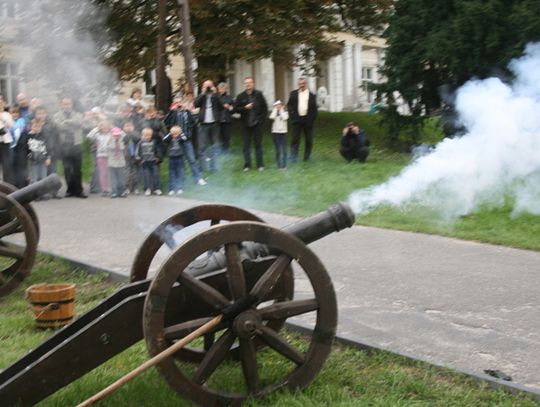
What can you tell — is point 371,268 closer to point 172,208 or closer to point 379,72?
point 172,208

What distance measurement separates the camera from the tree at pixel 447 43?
13047mm

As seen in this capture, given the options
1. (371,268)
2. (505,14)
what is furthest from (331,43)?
(371,268)

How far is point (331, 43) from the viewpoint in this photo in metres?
21.9

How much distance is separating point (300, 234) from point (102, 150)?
31.4 feet

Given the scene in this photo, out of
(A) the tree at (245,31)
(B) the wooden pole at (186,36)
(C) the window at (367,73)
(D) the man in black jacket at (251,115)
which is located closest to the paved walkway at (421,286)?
(D) the man in black jacket at (251,115)

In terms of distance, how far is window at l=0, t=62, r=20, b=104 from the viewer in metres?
12.0

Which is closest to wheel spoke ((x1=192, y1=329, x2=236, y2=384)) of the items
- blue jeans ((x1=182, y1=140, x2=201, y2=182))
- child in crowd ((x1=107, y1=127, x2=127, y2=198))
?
blue jeans ((x1=182, y1=140, x2=201, y2=182))

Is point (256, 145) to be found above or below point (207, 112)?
below

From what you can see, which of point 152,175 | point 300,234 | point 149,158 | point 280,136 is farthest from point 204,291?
point 280,136

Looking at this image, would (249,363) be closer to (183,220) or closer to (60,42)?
(183,220)

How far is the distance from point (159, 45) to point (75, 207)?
193 inches

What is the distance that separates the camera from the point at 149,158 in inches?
523

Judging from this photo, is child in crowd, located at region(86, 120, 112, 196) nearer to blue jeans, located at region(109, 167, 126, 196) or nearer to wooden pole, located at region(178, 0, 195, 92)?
blue jeans, located at region(109, 167, 126, 196)

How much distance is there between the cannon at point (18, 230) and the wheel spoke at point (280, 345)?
3.18m
